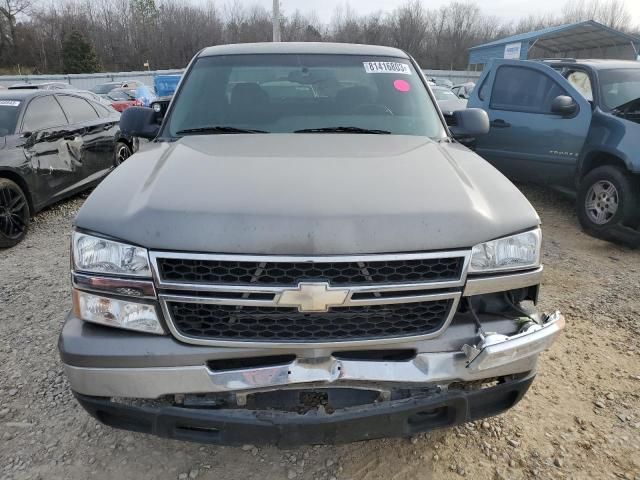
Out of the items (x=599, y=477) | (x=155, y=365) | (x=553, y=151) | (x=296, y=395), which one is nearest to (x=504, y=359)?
(x=296, y=395)

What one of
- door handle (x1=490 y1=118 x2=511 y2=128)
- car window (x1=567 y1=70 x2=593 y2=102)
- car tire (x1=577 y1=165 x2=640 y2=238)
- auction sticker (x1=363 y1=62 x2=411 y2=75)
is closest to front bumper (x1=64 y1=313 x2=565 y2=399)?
auction sticker (x1=363 y1=62 x2=411 y2=75)

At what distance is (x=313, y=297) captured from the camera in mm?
1786

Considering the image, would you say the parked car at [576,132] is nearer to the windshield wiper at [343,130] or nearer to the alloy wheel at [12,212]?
the windshield wiper at [343,130]

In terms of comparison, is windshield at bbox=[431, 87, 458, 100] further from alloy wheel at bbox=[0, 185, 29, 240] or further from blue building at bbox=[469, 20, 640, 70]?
alloy wheel at bbox=[0, 185, 29, 240]

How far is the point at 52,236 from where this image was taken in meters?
5.77

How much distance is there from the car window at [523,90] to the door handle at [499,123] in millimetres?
187

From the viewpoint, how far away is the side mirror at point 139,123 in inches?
132

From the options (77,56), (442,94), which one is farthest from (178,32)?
(442,94)

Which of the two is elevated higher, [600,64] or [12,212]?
[600,64]

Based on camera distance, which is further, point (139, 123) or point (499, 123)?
point (499, 123)

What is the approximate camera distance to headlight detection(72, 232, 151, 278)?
72.6 inches

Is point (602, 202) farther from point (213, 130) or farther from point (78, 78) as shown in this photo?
point (78, 78)

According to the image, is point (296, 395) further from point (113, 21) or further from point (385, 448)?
point (113, 21)

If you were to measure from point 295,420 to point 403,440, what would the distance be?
0.88 meters
